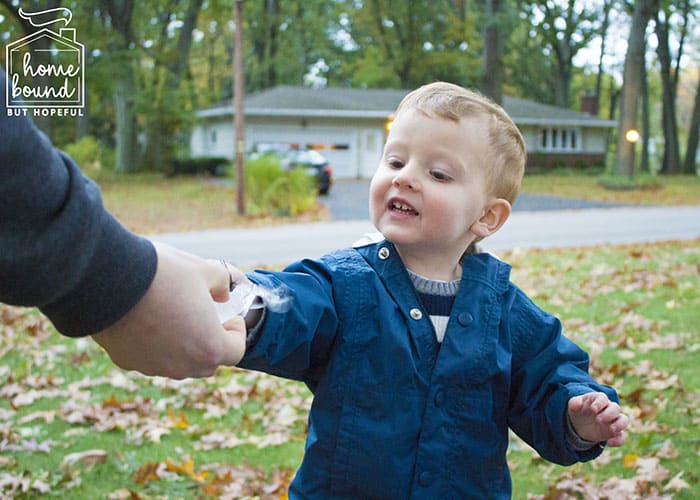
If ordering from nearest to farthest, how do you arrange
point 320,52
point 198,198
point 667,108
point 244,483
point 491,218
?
point 491,218 → point 244,483 → point 198,198 → point 667,108 → point 320,52

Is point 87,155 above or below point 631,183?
below

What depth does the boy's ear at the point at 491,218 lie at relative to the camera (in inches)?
88.5

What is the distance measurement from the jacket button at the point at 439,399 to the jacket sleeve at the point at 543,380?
0.96 ft

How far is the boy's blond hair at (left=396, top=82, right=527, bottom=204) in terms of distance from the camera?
212 centimetres

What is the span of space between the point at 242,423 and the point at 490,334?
9.80 feet

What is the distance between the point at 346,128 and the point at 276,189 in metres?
20.7

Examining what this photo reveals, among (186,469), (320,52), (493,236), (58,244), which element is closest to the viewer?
(58,244)

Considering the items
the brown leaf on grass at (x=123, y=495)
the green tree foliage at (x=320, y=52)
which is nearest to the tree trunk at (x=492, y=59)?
the green tree foliage at (x=320, y=52)

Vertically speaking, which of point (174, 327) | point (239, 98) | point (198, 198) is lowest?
point (198, 198)

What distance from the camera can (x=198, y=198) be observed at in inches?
985

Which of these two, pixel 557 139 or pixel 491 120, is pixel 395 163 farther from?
pixel 557 139

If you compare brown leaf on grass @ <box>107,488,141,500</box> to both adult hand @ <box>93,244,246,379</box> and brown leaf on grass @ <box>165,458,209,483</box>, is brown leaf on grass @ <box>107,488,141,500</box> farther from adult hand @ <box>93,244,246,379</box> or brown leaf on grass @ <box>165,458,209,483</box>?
adult hand @ <box>93,244,246,379</box>

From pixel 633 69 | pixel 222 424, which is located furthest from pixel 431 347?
pixel 633 69

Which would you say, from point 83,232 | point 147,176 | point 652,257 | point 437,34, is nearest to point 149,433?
point 83,232
